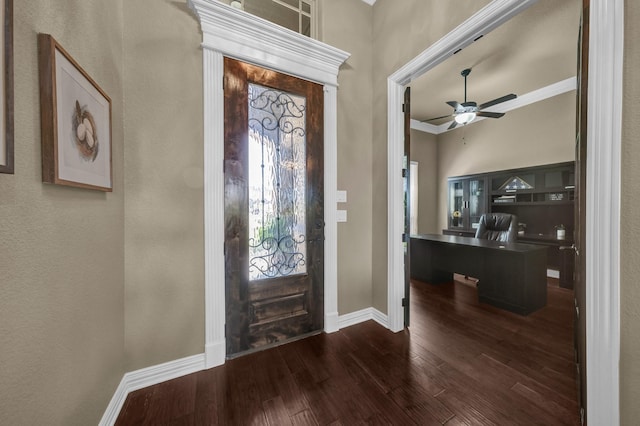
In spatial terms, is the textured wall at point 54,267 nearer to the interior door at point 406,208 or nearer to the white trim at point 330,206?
the white trim at point 330,206

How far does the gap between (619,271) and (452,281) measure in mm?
3171

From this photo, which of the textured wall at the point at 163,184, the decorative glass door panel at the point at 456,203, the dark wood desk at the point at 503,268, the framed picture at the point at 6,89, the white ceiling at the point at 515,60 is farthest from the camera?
the decorative glass door panel at the point at 456,203

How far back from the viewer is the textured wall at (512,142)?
392 cm

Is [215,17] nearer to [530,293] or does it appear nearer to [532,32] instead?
[532,32]

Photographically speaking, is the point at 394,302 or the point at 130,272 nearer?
the point at 130,272

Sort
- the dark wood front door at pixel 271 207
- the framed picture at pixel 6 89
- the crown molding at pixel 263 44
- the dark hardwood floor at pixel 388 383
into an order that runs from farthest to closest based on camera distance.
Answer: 1. the dark wood front door at pixel 271 207
2. the crown molding at pixel 263 44
3. the dark hardwood floor at pixel 388 383
4. the framed picture at pixel 6 89

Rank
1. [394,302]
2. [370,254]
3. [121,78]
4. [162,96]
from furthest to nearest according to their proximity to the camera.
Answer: [370,254] < [394,302] < [162,96] < [121,78]

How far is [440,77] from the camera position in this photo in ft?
12.3

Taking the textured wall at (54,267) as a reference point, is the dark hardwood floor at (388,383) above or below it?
below

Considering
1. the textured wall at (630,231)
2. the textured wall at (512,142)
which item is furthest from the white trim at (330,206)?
the textured wall at (512,142)

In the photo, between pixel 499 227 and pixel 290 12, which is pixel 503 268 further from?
pixel 290 12

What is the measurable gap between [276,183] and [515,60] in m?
3.86

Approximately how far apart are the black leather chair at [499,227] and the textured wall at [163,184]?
13.6ft

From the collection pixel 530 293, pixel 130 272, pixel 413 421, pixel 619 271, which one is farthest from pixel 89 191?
pixel 530 293
